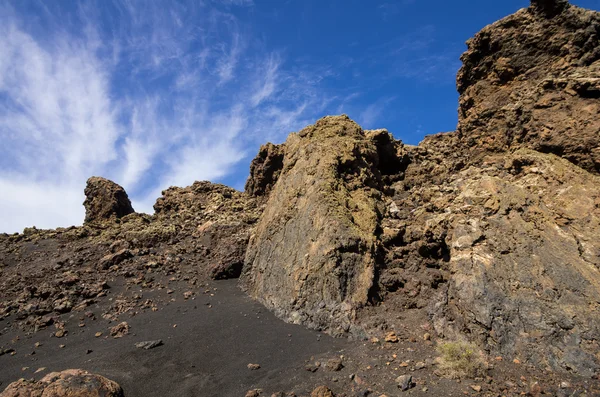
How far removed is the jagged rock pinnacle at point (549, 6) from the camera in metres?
13.1

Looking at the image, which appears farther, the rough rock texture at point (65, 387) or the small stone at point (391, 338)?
the small stone at point (391, 338)

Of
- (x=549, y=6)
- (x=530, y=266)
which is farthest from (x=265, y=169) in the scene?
(x=530, y=266)

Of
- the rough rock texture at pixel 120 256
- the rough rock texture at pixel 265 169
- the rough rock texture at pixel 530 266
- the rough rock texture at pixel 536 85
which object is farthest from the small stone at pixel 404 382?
the rough rock texture at pixel 265 169

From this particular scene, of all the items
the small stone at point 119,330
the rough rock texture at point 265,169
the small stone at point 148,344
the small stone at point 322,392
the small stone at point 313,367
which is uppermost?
the rough rock texture at point 265,169

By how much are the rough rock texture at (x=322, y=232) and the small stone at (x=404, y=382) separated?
3148 millimetres

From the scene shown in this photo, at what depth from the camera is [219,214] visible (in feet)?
79.7

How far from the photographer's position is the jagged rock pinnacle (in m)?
13.1

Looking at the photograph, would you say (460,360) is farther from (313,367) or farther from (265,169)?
(265,169)

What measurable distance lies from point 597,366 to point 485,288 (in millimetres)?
2535

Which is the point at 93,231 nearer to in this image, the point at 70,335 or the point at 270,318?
the point at 70,335

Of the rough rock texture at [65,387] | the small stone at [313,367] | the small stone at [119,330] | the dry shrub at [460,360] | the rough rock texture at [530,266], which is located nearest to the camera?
the rough rock texture at [65,387]

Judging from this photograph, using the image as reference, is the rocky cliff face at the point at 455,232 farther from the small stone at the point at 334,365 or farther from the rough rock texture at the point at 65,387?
the rough rock texture at the point at 65,387

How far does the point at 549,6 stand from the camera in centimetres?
1338

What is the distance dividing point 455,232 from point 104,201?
29.6 metres
